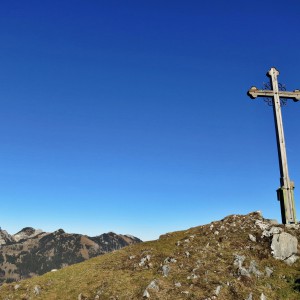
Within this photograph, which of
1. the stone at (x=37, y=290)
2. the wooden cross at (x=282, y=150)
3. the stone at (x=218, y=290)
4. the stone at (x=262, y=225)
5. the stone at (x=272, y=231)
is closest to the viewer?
the stone at (x=218, y=290)

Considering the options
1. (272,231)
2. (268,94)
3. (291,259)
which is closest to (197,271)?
(291,259)

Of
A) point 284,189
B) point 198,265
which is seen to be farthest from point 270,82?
point 198,265

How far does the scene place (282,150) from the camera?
85.1 ft

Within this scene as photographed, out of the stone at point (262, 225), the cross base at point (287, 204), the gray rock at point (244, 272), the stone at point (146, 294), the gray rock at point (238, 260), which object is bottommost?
the stone at point (146, 294)

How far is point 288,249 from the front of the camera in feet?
75.8

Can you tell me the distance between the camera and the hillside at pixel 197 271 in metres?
19.7

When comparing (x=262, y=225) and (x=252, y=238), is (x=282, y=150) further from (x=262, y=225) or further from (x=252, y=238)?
(x=252, y=238)

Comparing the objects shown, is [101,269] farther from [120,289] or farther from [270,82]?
[270,82]

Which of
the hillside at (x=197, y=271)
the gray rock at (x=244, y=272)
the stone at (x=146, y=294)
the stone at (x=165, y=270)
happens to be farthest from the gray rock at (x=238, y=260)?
the stone at (x=146, y=294)

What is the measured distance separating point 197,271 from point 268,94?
14719mm

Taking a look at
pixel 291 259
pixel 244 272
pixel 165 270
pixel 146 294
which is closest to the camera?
pixel 146 294

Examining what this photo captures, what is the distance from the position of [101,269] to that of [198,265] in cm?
693

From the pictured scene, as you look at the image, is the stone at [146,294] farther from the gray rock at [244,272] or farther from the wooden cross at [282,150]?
the wooden cross at [282,150]

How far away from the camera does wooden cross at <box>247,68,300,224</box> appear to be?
25000mm
